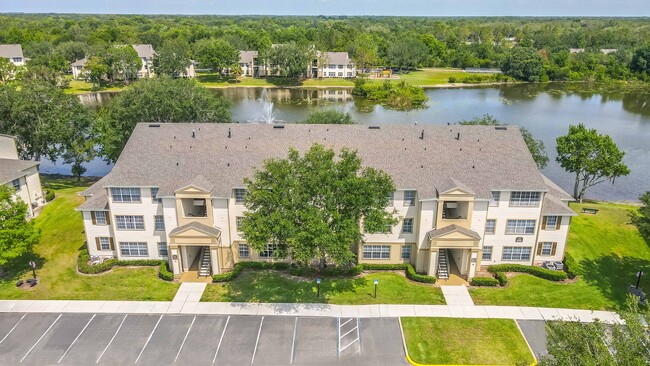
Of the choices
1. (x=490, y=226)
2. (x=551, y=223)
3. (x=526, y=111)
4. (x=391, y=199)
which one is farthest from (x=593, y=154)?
(x=526, y=111)

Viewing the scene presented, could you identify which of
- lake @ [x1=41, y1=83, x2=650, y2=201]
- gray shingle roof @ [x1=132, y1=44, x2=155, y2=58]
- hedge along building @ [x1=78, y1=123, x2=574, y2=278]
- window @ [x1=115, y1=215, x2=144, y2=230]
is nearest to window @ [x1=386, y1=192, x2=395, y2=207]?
hedge along building @ [x1=78, y1=123, x2=574, y2=278]

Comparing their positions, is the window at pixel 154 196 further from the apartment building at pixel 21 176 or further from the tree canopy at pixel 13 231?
the apartment building at pixel 21 176

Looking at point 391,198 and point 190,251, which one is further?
point 190,251

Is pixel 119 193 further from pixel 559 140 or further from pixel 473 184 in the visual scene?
pixel 559 140

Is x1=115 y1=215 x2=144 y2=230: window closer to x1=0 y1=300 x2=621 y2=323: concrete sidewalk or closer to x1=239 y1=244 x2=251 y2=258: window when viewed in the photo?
x1=0 y1=300 x2=621 y2=323: concrete sidewalk

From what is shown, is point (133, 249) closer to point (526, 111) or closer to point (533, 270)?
point (533, 270)
